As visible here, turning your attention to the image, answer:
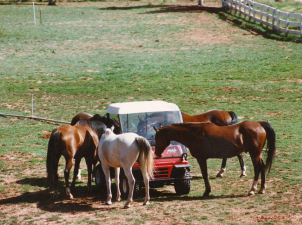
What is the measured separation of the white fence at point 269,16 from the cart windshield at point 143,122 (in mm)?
21746

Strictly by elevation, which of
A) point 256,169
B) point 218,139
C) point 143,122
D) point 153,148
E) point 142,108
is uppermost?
point 142,108

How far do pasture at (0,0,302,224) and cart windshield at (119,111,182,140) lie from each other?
166 cm

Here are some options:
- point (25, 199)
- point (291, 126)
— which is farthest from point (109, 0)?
point (25, 199)

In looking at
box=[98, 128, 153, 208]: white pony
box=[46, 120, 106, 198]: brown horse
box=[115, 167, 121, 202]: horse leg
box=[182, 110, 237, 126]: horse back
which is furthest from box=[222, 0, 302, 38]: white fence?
box=[98, 128, 153, 208]: white pony

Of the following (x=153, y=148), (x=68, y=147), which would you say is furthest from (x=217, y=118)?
(x=68, y=147)

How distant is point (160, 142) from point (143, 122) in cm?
106

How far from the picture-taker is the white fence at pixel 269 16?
30.6m

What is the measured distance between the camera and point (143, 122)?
1124cm

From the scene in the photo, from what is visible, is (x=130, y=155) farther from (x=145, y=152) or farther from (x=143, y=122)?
(x=143, y=122)

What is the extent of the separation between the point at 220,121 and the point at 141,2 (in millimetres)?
36266

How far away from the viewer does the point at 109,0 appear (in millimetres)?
49250

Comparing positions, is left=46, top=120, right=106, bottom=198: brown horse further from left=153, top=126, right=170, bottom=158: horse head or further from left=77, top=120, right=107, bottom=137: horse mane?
left=153, top=126, right=170, bottom=158: horse head

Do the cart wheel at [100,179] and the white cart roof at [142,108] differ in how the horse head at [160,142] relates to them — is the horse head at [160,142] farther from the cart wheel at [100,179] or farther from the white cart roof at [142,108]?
the cart wheel at [100,179]

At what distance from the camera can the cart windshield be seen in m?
11.2
